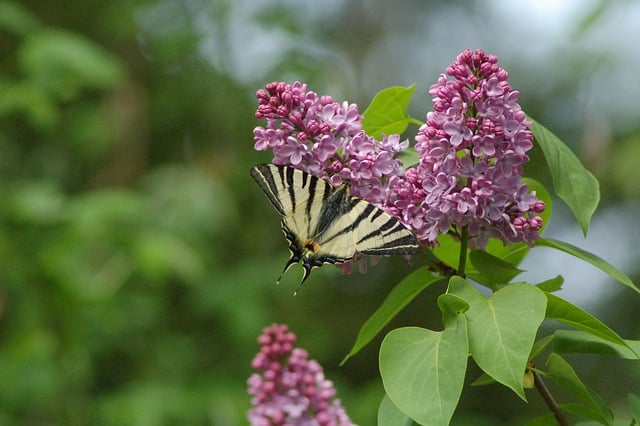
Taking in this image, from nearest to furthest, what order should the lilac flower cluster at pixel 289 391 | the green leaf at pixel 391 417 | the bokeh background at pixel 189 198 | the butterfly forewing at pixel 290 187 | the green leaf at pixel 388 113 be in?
1. the green leaf at pixel 391 417
2. the butterfly forewing at pixel 290 187
3. the green leaf at pixel 388 113
4. the lilac flower cluster at pixel 289 391
5. the bokeh background at pixel 189 198

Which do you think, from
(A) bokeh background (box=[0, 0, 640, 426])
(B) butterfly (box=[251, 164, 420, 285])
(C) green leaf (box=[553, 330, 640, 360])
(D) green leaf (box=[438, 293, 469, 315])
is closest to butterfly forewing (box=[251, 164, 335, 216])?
(B) butterfly (box=[251, 164, 420, 285])

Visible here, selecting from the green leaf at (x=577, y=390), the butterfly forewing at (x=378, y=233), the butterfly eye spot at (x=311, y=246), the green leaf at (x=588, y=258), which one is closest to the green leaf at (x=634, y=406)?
the green leaf at (x=577, y=390)

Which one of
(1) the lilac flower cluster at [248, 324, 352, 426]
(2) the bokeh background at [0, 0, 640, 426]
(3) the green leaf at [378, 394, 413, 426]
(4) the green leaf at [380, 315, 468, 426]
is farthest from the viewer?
(2) the bokeh background at [0, 0, 640, 426]

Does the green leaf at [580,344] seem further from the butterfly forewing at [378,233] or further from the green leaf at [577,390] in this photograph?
the butterfly forewing at [378,233]

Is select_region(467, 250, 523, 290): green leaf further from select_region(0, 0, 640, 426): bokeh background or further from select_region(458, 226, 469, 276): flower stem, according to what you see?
select_region(0, 0, 640, 426): bokeh background

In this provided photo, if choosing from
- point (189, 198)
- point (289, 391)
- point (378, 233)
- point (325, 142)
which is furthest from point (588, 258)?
point (189, 198)

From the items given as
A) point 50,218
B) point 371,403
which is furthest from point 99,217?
point 371,403
